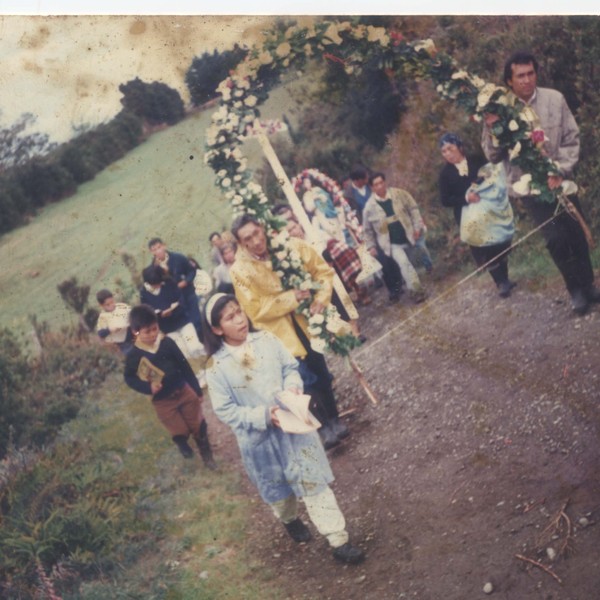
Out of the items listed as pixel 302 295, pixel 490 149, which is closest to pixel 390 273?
pixel 302 295

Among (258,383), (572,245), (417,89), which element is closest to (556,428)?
(572,245)

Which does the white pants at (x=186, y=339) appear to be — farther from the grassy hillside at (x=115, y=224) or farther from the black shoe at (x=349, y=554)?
the black shoe at (x=349, y=554)

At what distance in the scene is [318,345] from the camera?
174 inches

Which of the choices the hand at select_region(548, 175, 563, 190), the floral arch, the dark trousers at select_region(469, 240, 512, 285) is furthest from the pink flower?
the dark trousers at select_region(469, 240, 512, 285)

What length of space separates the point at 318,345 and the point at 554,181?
1.80 meters

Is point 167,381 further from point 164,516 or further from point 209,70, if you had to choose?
point 209,70

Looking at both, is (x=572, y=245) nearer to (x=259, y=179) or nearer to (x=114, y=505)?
(x=259, y=179)

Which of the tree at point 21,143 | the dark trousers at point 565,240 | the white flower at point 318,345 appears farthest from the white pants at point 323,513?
the tree at point 21,143

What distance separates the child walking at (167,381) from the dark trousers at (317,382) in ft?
2.01

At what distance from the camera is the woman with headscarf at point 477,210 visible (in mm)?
4715

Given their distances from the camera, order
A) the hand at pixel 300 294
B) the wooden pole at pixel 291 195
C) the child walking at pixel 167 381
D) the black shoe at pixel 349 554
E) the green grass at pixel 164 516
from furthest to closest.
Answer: the wooden pole at pixel 291 195 < the hand at pixel 300 294 < the child walking at pixel 167 381 < the black shoe at pixel 349 554 < the green grass at pixel 164 516

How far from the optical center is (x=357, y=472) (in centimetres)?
435

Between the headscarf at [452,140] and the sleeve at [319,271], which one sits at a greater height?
the headscarf at [452,140]

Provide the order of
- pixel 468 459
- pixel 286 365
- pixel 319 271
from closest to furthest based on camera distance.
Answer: pixel 286 365 < pixel 468 459 < pixel 319 271
